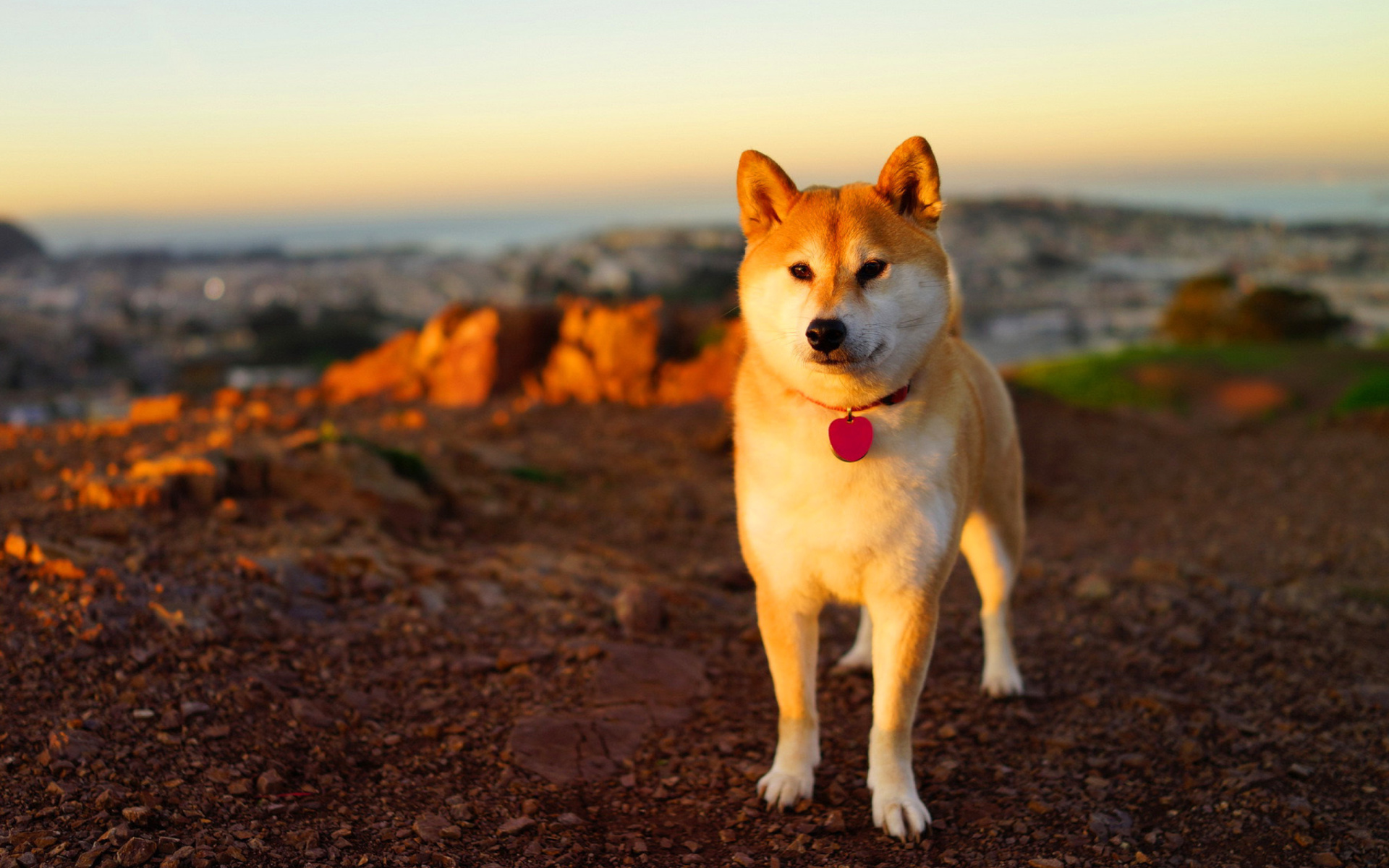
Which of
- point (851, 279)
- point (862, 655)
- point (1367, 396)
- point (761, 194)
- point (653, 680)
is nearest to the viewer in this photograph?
point (851, 279)

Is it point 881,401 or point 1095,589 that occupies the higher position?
point 881,401

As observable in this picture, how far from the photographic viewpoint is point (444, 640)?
5.27 meters

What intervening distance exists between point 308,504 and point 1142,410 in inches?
468

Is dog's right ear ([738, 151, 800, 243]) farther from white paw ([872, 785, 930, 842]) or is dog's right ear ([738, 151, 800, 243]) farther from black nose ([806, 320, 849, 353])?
white paw ([872, 785, 930, 842])

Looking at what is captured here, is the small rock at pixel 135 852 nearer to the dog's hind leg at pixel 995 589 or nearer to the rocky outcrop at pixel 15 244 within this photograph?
the dog's hind leg at pixel 995 589

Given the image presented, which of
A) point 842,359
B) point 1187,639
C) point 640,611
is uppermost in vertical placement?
point 842,359

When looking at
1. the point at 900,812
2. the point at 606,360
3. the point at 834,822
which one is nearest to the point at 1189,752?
the point at 900,812

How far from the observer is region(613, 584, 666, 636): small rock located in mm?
5629

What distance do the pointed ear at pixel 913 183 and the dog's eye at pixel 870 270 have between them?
0.33 m

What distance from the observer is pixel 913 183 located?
386 centimetres

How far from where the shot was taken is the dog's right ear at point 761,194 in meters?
3.87

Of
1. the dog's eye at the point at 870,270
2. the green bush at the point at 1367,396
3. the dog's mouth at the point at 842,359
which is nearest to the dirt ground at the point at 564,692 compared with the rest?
the dog's mouth at the point at 842,359

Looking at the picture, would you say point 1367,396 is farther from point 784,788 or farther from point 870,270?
point 784,788

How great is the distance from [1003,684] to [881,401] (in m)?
2.32
